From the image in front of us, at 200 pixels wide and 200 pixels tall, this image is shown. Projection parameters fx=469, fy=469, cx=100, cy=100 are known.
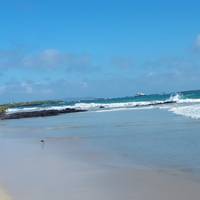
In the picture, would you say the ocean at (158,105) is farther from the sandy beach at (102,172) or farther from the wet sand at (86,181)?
the wet sand at (86,181)

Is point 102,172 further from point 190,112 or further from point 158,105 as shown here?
point 158,105

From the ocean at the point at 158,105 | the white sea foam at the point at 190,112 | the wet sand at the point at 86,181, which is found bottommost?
the wet sand at the point at 86,181

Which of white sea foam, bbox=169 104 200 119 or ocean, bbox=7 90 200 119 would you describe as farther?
ocean, bbox=7 90 200 119

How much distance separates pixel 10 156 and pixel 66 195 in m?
6.42

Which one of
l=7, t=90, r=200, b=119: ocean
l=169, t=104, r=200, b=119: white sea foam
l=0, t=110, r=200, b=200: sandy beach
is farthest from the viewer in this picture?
l=7, t=90, r=200, b=119: ocean

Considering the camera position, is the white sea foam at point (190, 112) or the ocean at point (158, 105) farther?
the ocean at point (158, 105)

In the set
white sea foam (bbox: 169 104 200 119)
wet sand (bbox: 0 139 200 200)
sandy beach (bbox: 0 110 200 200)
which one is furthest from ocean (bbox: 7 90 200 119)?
wet sand (bbox: 0 139 200 200)

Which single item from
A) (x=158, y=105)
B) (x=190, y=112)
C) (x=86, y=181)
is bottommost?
(x=86, y=181)

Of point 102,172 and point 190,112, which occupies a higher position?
point 190,112

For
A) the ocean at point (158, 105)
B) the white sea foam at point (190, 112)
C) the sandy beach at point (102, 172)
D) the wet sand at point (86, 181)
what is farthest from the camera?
the ocean at point (158, 105)

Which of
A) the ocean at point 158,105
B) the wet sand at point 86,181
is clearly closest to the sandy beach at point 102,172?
the wet sand at point 86,181

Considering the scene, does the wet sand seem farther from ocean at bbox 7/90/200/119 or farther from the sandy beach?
ocean at bbox 7/90/200/119

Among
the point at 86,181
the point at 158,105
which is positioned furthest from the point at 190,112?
the point at 158,105

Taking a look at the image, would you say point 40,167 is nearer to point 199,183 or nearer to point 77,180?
point 77,180
